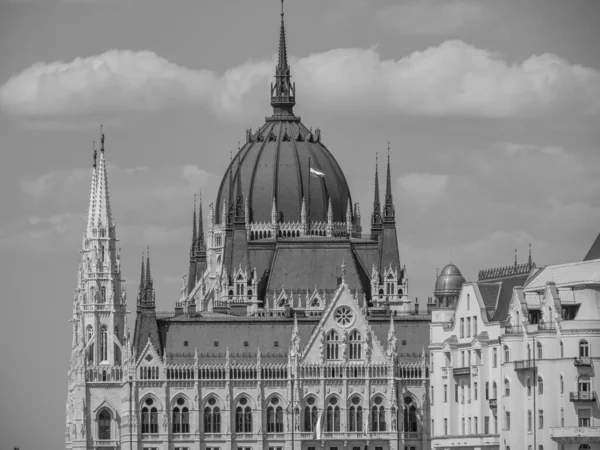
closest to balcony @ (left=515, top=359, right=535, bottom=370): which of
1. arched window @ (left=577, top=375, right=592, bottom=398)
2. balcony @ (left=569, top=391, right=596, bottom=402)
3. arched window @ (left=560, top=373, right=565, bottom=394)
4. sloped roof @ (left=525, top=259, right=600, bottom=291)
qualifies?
arched window @ (left=560, top=373, right=565, bottom=394)

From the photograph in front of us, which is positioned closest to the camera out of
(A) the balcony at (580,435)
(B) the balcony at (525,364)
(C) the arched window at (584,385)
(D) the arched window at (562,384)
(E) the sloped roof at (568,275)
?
(A) the balcony at (580,435)

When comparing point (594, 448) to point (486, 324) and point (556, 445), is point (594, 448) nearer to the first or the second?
point (556, 445)

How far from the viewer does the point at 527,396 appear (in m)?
190

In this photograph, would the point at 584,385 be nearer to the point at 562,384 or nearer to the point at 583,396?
the point at 583,396

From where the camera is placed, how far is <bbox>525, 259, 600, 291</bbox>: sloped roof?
190500 mm

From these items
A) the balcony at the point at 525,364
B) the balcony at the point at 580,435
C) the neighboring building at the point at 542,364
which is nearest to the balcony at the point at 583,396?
the neighboring building at the point at 542,364

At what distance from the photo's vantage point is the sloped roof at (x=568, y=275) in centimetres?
19050

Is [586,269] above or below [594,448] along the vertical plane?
above

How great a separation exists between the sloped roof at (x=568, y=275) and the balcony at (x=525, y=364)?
5729mm

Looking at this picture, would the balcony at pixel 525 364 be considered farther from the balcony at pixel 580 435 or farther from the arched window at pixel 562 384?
the balcony at pixel 580 435

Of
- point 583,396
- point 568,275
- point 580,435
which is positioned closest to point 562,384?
point 583,396

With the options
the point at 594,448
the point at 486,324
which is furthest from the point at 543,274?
the point at 594,448

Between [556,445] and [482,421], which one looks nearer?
[556,445]

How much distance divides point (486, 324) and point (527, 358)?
28.2 ft
